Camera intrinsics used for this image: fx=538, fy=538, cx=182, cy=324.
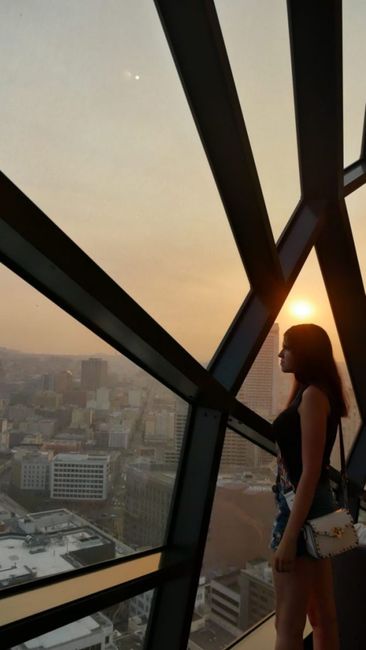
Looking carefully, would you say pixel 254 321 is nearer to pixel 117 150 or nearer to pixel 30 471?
pixel 117 150

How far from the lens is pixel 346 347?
Answer: 546 centimetres

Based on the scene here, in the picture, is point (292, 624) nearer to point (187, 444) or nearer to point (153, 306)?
point (187, 444)

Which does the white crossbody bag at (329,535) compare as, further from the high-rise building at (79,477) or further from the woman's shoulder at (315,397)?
the high-rise building at (79,477)

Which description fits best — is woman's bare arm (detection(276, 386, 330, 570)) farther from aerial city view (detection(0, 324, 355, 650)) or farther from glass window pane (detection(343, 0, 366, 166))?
glass window pane (detection(343, 0, 366, 166))

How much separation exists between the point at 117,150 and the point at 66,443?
131 cm

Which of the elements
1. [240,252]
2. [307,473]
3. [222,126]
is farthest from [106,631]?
[222,126]

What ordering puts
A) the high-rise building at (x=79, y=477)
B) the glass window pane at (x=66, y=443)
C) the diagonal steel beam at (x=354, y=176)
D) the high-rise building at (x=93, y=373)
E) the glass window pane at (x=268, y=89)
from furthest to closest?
the diagonal steel beam at (x=354, y=176)
the glass window pane at (x=268, y=89)
the high-rise building at (x=93, y=373)
the high-rise building at (x=79, y=477)
the glass window pane at (x=66, y=443)

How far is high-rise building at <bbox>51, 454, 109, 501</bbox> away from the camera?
7.35 ft

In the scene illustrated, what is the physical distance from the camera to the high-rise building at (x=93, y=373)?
7.77ft

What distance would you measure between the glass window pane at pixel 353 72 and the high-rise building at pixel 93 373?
288 centimetres

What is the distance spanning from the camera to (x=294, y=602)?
7.14 ft

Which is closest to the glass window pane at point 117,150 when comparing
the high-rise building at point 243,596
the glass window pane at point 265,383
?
the glass window pane at point 265,383

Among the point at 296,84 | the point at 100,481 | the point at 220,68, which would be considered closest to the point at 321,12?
the point at 296,84

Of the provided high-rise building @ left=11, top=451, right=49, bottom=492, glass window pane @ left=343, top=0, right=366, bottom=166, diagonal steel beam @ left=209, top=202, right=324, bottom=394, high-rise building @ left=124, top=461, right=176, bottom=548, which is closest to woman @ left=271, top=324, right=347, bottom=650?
high-rise building @ left=124, top=461, right=176, bottom=548
